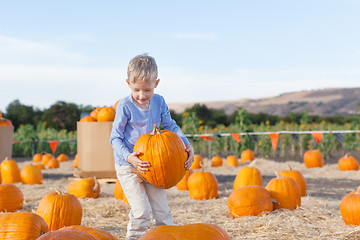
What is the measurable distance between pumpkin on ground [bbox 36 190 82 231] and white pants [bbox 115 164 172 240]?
1.02 metres

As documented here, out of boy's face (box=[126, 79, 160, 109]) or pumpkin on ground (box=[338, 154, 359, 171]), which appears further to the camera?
pumpkin on ground (box=[338, 154, 359, 171])

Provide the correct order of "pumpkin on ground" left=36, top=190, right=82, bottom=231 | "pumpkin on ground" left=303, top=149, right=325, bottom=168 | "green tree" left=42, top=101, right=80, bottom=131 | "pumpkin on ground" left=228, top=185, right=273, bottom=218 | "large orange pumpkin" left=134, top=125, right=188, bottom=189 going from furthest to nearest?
"green tree" left=42, top=101, right=80, bottom=131, "pumpkin on ground" left=303, top=149, right=325, bottom=168, "pumpkin on ground" left=228, top=185, right=273, bottom=218, "pumpkin on ground" left=36, top=190, right=82, bottom=231, "large orange pumpkin" left=134, top=125, right=188, bottom=189

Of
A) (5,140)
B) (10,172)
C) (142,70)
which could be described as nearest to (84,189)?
(10,172)

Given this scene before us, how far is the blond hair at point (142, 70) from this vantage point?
287 centimetres

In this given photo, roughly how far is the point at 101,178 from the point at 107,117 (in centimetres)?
126

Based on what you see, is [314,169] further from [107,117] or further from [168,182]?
[168,182]

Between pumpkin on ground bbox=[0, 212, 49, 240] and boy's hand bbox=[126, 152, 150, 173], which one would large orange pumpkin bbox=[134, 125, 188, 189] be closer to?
A: boy's hand bbox=[126, 152, 150, 173]

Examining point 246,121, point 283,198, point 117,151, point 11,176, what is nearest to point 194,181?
point 283,198

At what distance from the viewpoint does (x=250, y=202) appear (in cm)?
431

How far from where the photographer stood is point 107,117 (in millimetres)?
7160

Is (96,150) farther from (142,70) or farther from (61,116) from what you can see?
(61,116)

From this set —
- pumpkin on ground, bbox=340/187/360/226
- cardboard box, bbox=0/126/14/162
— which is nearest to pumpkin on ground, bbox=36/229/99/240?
pumpkin on ground, bbox=340/187/360/226

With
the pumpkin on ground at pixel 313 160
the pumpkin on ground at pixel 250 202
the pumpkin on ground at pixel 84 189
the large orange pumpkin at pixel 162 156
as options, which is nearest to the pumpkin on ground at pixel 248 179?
the pumpkin on ground at pixel 250 202

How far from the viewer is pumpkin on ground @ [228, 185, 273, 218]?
14.1ft
